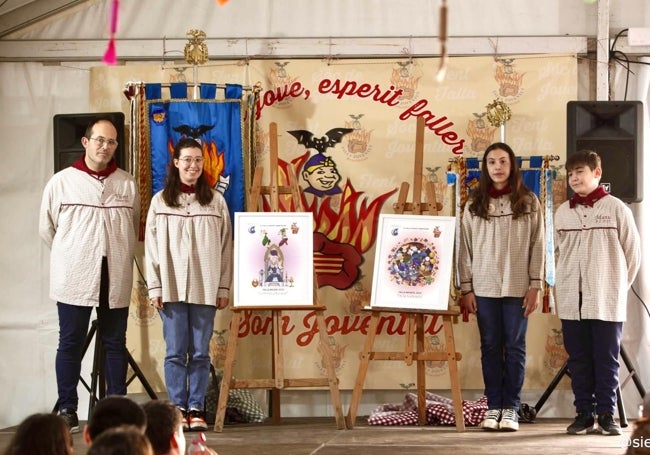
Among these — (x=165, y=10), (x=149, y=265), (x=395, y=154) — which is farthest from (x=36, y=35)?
(x=395, y=154)

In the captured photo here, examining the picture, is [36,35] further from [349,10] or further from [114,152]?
[349,10]

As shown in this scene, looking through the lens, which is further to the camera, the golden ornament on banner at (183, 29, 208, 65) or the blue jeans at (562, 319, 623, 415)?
the golden ornament on banner at (183, 29, 208, 65)

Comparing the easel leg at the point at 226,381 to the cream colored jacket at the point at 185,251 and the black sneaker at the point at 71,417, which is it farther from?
the black sneaker at the point at 71,417

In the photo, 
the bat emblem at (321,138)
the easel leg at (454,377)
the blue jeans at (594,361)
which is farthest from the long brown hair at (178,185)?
the blue jeans at (594,361)

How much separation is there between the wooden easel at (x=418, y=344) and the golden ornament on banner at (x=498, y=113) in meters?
0.47

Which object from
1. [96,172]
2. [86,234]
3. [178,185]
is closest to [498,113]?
[178,185]

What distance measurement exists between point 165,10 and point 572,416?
11.1 feet

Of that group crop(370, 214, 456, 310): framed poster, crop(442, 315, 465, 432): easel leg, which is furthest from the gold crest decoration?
crop(442, 315, 465, 432): easel leg

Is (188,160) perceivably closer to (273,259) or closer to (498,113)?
(273,259)

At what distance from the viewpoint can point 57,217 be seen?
17.2 ft

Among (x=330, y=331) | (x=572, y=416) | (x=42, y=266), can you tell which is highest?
(x=42, y=266)

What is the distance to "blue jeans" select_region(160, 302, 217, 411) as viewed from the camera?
5.17 meters

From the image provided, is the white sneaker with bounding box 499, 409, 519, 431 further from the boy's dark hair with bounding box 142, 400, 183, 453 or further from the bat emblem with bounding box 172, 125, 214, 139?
the boy's dark hair with bounding box 142, 400, 183, 453

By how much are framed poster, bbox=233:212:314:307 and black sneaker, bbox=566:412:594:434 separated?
1.47 metres
